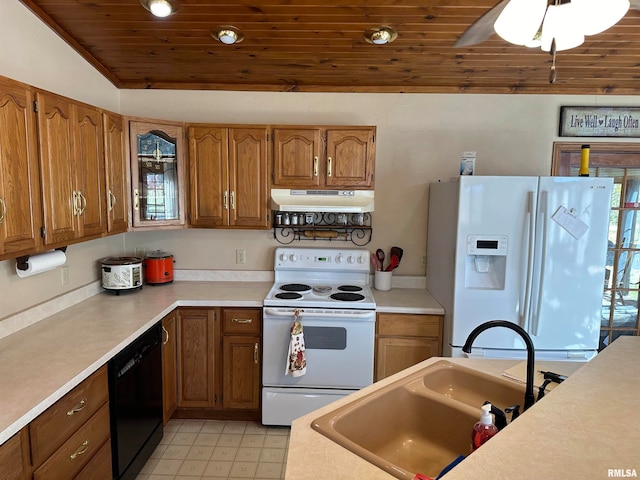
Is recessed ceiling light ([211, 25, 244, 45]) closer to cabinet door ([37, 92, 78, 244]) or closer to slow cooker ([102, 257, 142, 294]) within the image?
cabinet door ([37, 92, 78, 244])

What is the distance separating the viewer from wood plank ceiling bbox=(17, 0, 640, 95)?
233cm

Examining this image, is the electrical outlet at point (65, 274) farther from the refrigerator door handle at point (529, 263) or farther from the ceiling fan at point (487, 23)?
the refrigerator door handle at point (529, 263)

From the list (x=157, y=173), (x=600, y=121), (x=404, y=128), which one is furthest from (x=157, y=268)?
(x=600, y=121)

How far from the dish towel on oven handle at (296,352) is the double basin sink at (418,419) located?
1240 mm

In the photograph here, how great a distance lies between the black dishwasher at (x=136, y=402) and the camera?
6.69 feet

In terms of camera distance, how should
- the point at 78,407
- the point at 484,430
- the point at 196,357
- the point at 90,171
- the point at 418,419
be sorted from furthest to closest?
the point at 196,357 → the point at 90,171 → the point at 78,407 → the point at 418,419 → the point at 484,430

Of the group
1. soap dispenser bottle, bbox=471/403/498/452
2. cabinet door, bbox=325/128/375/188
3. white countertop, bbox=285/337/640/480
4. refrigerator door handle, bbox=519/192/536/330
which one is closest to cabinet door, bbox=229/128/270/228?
cabinet door, bbox=325/128/375/188

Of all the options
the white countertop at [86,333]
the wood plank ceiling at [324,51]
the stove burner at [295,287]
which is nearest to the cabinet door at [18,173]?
the white countertop at [86,333]

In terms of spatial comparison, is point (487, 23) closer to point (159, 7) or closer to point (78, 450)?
point (159, 7)

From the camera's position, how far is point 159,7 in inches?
87.4

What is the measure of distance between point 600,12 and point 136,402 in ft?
8.57

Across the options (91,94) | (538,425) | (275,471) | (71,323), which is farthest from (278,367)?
(91,94)

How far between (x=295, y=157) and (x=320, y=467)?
233cm

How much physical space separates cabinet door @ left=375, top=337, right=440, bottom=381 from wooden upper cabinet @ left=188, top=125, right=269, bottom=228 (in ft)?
4.01
